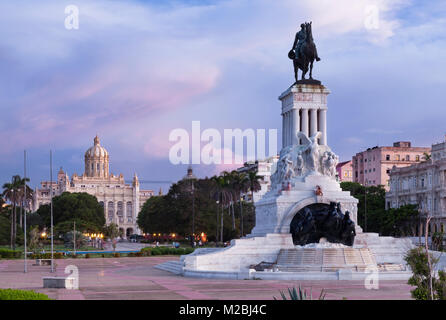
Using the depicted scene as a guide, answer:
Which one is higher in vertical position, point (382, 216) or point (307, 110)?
point (307, 110)

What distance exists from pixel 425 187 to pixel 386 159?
38.1 metres

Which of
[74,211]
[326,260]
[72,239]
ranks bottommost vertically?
[72,239]

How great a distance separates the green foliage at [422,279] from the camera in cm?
1977

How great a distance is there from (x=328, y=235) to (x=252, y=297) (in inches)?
660

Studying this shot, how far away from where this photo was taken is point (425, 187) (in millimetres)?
91625

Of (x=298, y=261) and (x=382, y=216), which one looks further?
(x=382, y=216)

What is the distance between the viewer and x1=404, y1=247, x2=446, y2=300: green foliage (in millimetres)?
19766

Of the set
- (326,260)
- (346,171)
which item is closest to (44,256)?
(326,260)

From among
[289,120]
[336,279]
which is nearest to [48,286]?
[336,279]

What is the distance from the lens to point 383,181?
426 ft

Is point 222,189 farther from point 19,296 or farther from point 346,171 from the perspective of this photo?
point 19,296

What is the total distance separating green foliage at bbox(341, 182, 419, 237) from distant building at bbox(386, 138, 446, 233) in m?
1.58

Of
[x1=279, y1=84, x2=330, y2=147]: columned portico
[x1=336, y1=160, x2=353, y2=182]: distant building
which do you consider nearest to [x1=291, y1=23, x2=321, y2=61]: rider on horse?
[x1=279, y1=84, x2=330, y2=147]: columned portico
